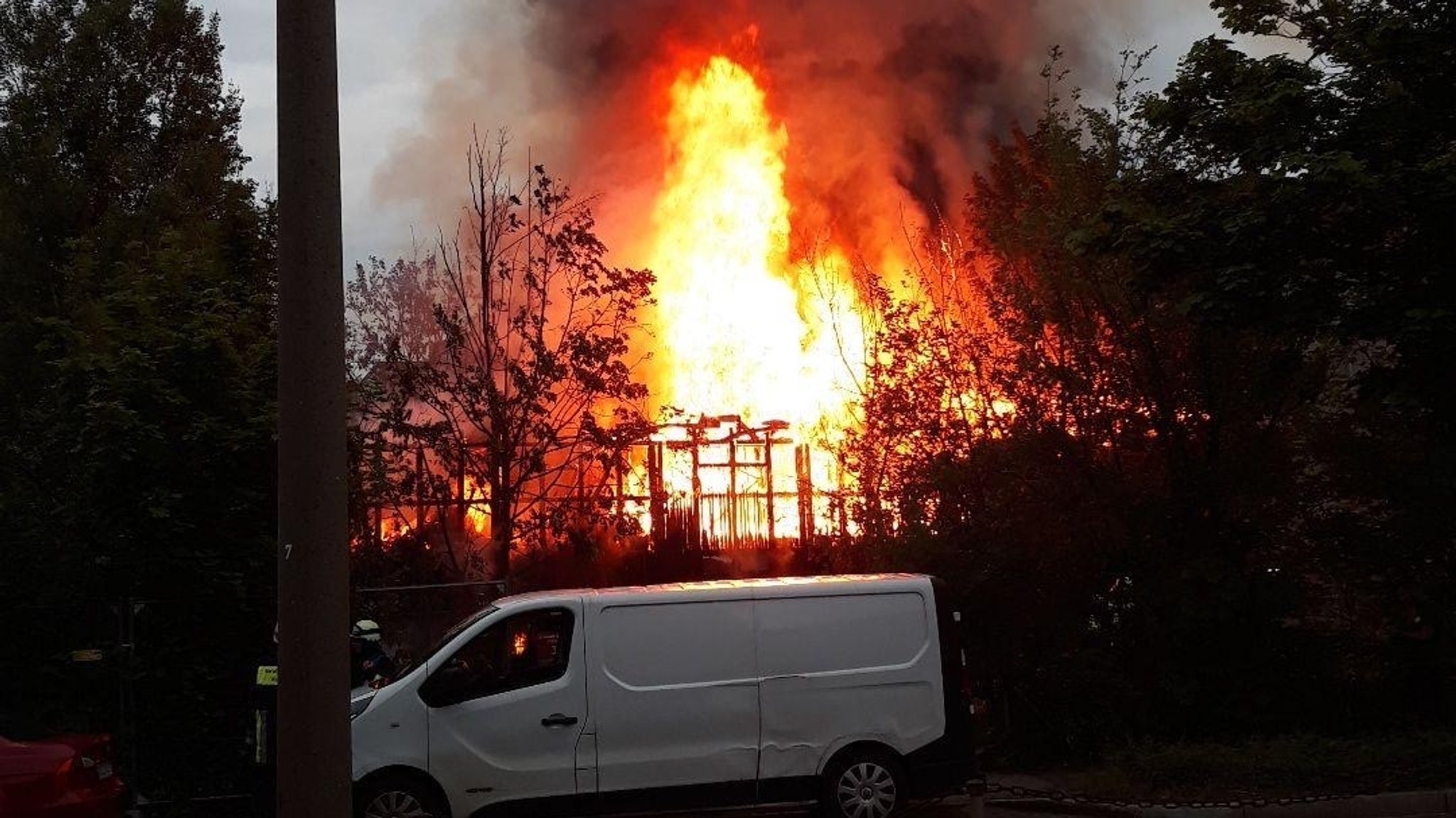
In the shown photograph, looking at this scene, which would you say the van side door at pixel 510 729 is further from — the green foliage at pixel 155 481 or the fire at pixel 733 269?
the fire at pixel 733 269

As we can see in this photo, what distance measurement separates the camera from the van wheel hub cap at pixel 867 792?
10.3 metres

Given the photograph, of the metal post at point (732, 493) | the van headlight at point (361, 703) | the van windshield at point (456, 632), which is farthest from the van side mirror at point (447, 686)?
the metal post at point (732, 493)

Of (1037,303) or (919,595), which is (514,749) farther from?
(1037,303)

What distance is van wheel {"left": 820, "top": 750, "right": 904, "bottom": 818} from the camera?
10.3 metres

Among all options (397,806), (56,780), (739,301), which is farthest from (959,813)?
(739,301)

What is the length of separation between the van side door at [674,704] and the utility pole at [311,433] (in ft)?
19.0

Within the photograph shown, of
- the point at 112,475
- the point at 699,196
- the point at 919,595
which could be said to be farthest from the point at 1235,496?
the point at 699,196

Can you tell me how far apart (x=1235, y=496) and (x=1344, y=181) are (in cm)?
377

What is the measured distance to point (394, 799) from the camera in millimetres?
9930

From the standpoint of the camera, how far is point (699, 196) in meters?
28.9

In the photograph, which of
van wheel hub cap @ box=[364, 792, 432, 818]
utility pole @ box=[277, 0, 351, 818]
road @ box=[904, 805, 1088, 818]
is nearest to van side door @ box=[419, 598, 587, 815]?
van wheel hub cap @ box=[364, 792, 432, 818]

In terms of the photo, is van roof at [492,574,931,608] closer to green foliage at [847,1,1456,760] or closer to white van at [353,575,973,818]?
white van at [353,575,973,818]

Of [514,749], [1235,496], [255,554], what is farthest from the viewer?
[1235,496]

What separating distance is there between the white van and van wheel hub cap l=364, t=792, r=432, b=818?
0.4 inches
